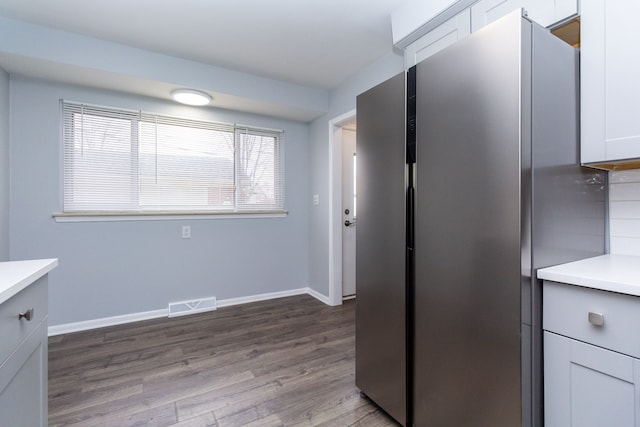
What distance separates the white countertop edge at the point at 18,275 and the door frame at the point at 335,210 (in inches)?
99.8

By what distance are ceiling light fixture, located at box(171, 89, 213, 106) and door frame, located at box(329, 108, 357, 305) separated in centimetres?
133

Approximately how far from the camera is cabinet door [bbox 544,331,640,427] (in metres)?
0.90

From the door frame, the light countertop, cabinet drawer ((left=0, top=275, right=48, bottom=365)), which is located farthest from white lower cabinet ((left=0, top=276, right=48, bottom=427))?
the door frame

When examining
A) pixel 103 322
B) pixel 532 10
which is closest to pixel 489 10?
pixel 532 10

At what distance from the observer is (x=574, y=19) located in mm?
1276

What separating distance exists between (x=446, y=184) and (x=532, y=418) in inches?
35.0

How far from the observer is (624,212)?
1.36 metres

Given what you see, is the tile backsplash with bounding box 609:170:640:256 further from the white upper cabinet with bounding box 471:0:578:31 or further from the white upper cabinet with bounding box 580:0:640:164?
the white upper cabinet with bounding box 471:0:578:31

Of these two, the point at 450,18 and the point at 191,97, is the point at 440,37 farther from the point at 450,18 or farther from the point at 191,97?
the point at 191,97

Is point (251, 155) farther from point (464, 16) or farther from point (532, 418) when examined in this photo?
point (532, 418)

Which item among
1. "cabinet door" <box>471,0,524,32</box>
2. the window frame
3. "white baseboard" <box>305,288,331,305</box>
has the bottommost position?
"white baseboard" <box>305,288,331,305</box>

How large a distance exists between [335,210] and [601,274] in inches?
101

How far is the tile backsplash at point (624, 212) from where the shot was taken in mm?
1328

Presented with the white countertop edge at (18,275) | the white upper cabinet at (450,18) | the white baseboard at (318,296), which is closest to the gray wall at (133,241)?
the white baseboard at (318,296)
